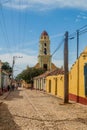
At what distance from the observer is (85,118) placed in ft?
53.1

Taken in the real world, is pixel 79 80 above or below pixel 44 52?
below

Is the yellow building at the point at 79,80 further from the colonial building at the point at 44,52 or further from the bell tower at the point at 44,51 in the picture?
the bell tower at the point at 44,51

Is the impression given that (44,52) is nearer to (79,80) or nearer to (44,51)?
(44,51)

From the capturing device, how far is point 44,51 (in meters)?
104

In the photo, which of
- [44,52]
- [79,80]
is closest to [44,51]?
[44,52]

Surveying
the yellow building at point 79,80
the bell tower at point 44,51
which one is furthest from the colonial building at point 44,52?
the yellow building at point 79,80

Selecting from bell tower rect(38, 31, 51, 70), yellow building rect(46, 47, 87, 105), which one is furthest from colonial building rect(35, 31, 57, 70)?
yellow building rect(46, 47, 87, 105)

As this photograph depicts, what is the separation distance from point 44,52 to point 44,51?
30cm

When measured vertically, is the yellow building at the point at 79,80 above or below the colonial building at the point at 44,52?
below

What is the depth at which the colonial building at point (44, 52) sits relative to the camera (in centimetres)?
10294

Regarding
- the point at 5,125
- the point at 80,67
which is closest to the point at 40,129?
the point at 5,125

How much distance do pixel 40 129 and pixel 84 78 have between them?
41.3 ft

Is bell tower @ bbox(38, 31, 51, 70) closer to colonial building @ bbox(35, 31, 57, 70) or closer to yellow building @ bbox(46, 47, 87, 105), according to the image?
colonial building @ bbox(35, 31, 57, 70)

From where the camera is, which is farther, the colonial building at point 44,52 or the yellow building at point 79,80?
the colonial building at point 44,52
